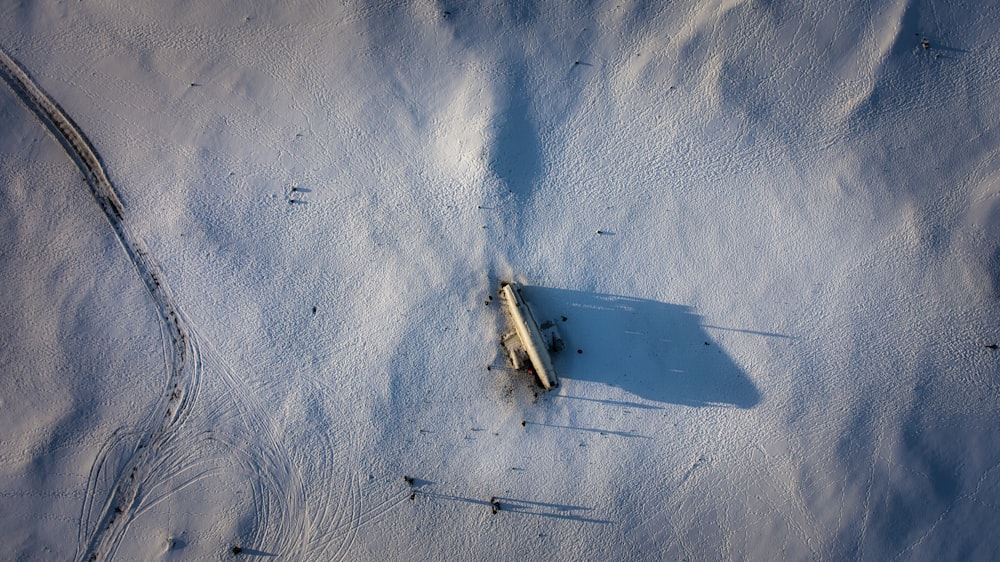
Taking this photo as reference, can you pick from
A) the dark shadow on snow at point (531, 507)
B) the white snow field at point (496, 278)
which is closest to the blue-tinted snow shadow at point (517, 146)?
the white snow field at point (496, 278)

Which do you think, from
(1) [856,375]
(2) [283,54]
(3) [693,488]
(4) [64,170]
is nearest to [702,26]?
(1) [856,375]

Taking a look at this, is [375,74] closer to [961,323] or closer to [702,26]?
[702,26]

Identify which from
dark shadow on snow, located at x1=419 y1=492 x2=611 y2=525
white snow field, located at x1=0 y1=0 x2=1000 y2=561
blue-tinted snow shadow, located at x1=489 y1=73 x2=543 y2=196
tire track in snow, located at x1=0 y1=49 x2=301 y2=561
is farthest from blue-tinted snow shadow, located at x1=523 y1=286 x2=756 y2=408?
tire track in snow, located at x1=0 y1=49 x2=301 y2=561

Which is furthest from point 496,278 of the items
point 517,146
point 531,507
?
point 531,507

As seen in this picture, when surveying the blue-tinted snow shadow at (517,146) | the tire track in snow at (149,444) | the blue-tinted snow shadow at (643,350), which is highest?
the blue-tinted snow shadow at (517,146)

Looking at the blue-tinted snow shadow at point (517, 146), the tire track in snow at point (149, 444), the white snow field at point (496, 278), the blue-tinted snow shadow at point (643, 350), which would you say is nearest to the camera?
the tire track in snow at point (149, 444)

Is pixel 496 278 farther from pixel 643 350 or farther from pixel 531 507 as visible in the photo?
pixel 531 507

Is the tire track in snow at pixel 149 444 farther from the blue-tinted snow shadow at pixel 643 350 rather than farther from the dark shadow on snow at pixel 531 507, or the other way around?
the blue-tinted snow shadow at pixel 643 350

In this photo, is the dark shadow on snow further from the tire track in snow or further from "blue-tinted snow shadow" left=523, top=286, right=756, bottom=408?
the tire track in snow
